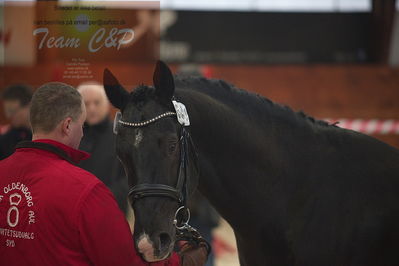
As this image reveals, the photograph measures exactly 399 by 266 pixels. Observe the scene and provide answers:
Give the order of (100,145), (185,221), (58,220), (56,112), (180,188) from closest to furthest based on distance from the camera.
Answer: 1. (58,220)
2. (56,112)
3. (180,188)
4. (185,221)
5. (100,145)

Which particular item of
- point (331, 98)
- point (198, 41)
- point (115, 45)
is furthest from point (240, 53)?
point (115, 45)

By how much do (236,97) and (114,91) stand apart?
59 centimetres

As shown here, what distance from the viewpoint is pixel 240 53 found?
920 centimetres

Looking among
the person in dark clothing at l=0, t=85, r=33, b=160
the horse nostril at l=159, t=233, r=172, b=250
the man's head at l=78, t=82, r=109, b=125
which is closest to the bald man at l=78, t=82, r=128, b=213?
the man's head at l=78, t=82, r=109, b=125

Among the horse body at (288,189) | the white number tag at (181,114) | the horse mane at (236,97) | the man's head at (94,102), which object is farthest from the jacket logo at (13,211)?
the man's head at (94,102)

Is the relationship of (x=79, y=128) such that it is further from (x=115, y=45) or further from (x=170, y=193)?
(x=115, y=45)

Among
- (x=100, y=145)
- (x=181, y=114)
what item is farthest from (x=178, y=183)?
(x=100, y=145)

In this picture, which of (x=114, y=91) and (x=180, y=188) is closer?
(x=180, y=188)

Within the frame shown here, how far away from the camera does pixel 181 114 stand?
216 cm

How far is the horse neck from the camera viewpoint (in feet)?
7.70

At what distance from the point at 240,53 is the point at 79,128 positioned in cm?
745

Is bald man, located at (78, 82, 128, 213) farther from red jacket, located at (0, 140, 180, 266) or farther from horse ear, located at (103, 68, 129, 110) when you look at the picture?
red jacket, located at (0, 140, 180, 266)

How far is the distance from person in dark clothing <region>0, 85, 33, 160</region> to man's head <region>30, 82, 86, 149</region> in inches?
79.6

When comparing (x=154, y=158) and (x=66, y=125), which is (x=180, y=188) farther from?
(x=66, y=125)
